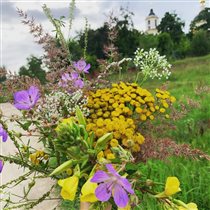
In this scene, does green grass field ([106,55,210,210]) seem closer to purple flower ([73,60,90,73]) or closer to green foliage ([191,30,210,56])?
purple flower ([73,60,90,73])

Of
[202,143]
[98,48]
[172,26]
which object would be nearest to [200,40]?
[98,48]

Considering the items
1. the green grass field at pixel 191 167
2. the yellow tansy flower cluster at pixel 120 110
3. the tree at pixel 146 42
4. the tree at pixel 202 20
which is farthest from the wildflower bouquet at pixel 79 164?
the tree at pixel 202 20

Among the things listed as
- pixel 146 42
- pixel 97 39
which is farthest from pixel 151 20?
pixel 97 39

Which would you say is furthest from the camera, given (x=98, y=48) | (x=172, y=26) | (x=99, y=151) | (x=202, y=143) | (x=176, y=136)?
(x=172, y=26)

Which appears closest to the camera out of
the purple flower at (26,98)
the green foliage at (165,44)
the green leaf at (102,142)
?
the green leaf at (102,142)

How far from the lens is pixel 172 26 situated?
131 feet

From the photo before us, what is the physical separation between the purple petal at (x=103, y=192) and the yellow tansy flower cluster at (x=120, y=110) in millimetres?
2508

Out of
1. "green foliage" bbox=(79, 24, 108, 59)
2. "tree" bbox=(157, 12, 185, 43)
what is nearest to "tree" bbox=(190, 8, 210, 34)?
"tree" bbox=(157, 12, 185, 43)

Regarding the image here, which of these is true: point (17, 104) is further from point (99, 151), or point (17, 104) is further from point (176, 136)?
point (176, 136)

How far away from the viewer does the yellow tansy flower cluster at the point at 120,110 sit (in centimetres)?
368

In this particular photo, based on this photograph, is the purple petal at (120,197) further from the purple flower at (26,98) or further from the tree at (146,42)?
the tree at (146,42)

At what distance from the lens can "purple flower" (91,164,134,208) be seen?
3.39ft

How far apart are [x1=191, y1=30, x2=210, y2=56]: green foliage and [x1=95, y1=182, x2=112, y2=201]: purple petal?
24.7 m

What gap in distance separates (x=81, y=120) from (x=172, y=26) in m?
39.8
